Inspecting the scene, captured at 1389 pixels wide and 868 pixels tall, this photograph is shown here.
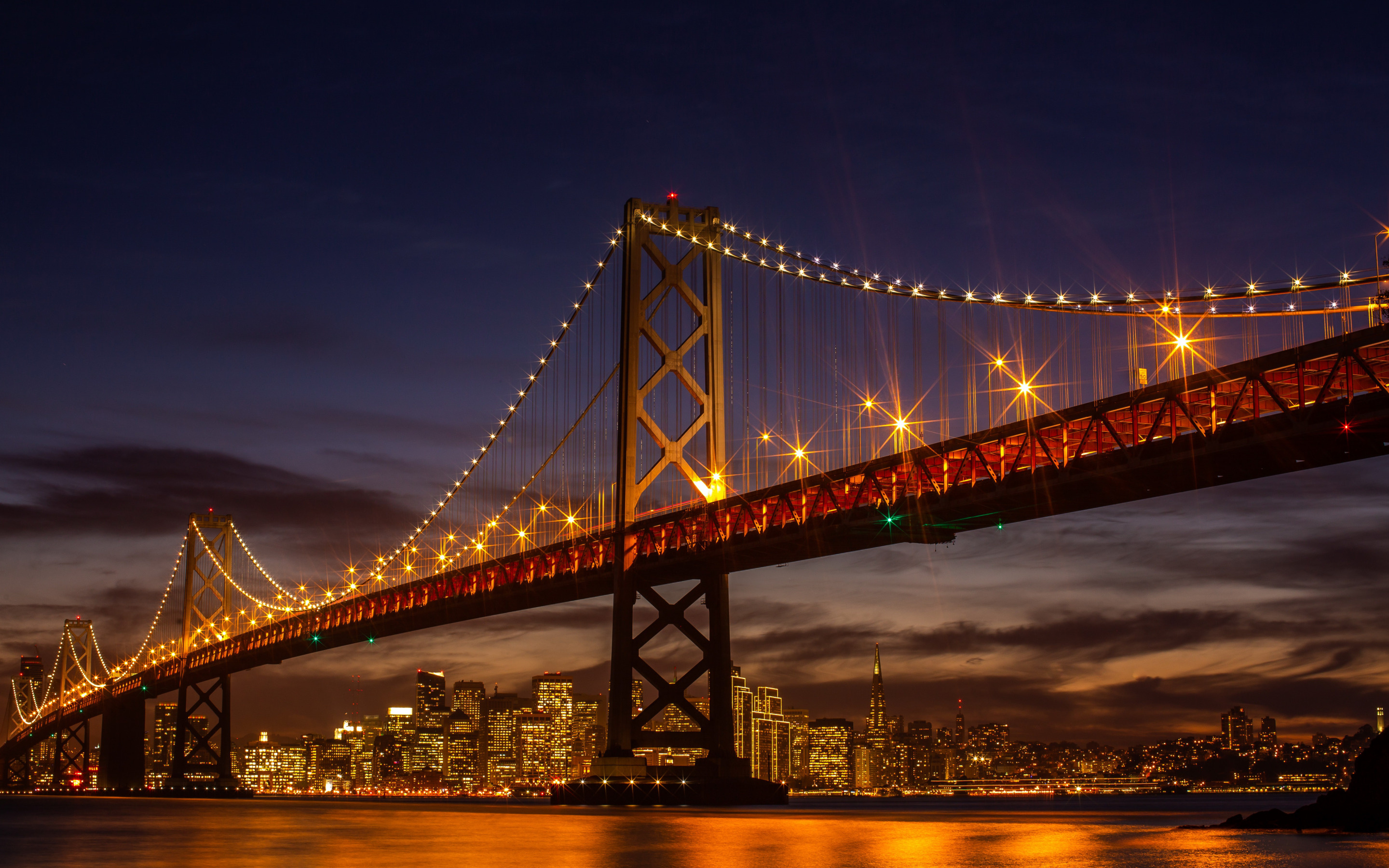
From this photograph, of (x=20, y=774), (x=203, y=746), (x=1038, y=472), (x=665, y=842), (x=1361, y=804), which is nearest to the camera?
(x=665, y=842)

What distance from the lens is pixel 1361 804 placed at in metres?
33.0

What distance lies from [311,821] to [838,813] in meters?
19.6

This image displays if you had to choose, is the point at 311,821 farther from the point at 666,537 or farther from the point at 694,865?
the point at 694,865

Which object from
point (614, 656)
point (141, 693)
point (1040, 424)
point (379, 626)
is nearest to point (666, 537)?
point (614, 656)

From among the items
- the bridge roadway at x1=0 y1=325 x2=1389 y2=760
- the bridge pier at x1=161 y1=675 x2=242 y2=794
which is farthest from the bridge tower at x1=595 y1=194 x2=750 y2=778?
the bridge pier at x1=161 y1=675 x2=242 y2=794

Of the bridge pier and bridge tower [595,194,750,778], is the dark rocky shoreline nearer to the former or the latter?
bridge tower [595,194,750,778]

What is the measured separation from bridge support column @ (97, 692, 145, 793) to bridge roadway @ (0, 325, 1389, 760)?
5891cm

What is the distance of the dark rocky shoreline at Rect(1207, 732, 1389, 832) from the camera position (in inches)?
1249

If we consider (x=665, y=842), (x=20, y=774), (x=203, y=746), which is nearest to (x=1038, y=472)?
(x=665, y=842)

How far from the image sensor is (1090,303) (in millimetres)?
37719

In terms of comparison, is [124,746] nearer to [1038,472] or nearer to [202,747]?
[202,747]

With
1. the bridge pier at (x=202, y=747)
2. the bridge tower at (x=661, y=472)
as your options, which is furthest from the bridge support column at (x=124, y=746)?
the bridge tower at (x=661, y=472)

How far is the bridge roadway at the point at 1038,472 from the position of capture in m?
30.5

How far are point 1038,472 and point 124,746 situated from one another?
290ft
